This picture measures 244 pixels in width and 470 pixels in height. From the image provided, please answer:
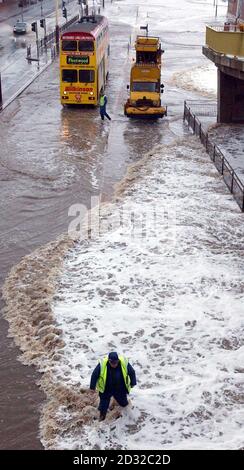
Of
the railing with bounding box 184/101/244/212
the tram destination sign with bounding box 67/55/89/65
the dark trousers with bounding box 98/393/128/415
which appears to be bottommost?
the dark trousers with bounding box 98/393/128/415

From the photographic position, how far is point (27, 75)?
41.9 meters

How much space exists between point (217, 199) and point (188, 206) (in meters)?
1.35

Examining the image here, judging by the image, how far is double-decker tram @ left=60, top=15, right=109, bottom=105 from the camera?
29.1m

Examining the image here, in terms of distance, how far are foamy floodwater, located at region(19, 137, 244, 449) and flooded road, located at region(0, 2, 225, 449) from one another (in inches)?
23.8

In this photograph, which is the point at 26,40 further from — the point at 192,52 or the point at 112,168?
the point at 112,168

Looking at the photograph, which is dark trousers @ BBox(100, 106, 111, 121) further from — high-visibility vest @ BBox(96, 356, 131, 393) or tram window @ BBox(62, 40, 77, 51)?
high-visibility vest @ BBox(96, 356, 131, 393)

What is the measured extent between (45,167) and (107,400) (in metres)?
14.7

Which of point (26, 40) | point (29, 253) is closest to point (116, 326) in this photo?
point (29, 253)

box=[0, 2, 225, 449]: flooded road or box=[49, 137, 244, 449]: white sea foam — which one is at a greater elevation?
box=[0, 2, 225, 449]: flooded road

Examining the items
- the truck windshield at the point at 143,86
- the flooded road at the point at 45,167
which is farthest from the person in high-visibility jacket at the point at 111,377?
the truck windshield at the point at 143,86

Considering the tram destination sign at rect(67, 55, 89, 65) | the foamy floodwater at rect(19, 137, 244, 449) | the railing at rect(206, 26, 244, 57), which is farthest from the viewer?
the tram destination sign at rect(67, 55, 89, 65)

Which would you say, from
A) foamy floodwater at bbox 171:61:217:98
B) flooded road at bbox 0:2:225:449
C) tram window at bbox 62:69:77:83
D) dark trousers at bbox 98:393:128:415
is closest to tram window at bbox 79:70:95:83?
tram window at bbox 62:69:77:83

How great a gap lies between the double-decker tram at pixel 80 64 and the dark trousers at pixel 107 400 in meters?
23.2

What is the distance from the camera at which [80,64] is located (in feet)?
98.1
